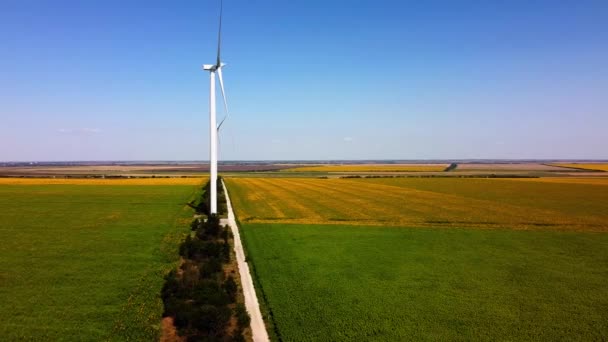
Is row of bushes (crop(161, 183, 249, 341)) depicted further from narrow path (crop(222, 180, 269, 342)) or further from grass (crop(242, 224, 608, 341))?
grass (crop(242, 224, 608, 341))

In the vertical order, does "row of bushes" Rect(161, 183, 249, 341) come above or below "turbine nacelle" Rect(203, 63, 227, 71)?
below

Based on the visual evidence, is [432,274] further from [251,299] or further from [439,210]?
[439,210]

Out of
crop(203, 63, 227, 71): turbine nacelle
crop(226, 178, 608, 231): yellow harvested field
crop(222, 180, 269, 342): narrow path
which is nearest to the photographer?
crop(222, 180, 269, 342): narrow path

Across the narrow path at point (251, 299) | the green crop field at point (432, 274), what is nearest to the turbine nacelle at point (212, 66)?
the green crop field at point (432, 274)

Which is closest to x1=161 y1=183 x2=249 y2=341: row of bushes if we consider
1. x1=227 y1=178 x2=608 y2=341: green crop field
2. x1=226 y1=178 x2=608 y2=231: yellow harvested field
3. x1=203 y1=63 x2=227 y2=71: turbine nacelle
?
x1=227 y1=178 x2=608 y2=341: green crop field

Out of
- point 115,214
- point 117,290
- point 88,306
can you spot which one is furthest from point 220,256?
point 115,214

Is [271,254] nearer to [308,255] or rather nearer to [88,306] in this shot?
[308,255]

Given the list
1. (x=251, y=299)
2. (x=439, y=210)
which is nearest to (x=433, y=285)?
(x=251, y=299)

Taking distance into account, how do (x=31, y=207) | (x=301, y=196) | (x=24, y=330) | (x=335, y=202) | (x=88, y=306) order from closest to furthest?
(x=24, y=330)
(x=88, y=306)
(x=31, y=207)
(x=335, y=202)
(x=301, y=196)

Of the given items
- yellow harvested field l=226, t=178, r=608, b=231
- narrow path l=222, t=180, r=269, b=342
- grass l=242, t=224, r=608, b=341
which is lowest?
narrow path l=222, t=180, r=269, b=342
